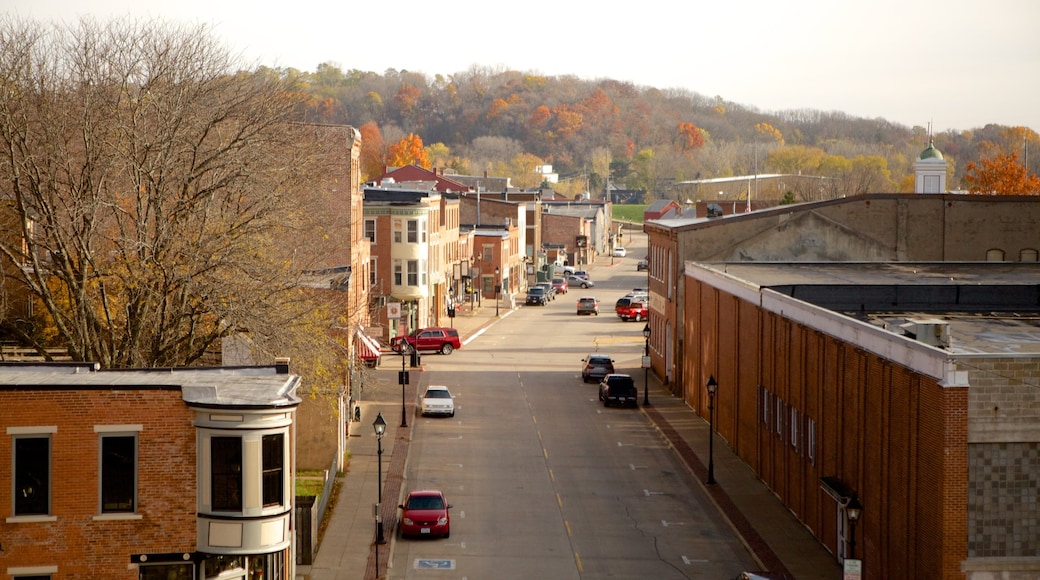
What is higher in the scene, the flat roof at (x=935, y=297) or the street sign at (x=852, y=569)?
the flat roof at (x=935, y=297)

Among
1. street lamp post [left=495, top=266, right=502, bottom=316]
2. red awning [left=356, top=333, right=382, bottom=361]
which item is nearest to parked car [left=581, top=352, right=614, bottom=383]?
red awning [left=356, top=333, right=382, bottom=361]

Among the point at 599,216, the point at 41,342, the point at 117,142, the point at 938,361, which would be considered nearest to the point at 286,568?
the point at 938,361

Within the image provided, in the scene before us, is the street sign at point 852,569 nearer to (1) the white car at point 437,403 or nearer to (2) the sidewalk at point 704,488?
(2) the sidewalk at point 704,488

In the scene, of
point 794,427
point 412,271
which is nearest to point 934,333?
point 794,427

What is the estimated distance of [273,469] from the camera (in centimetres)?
2272

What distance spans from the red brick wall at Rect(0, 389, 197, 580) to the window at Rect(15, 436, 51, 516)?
14cm

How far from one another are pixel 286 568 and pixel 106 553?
3.84 m

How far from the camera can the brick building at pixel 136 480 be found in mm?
22188

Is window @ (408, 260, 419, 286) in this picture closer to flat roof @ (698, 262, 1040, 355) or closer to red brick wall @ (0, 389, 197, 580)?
flat roof @ (698, 262, 1040, 355)

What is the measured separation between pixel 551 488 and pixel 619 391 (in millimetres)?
15422

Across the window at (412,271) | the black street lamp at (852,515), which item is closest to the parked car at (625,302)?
the window at (412,271)

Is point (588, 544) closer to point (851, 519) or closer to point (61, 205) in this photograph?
point (851, 519)

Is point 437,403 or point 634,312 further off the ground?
point 634,312

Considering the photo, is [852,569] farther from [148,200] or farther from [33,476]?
[148,200]
